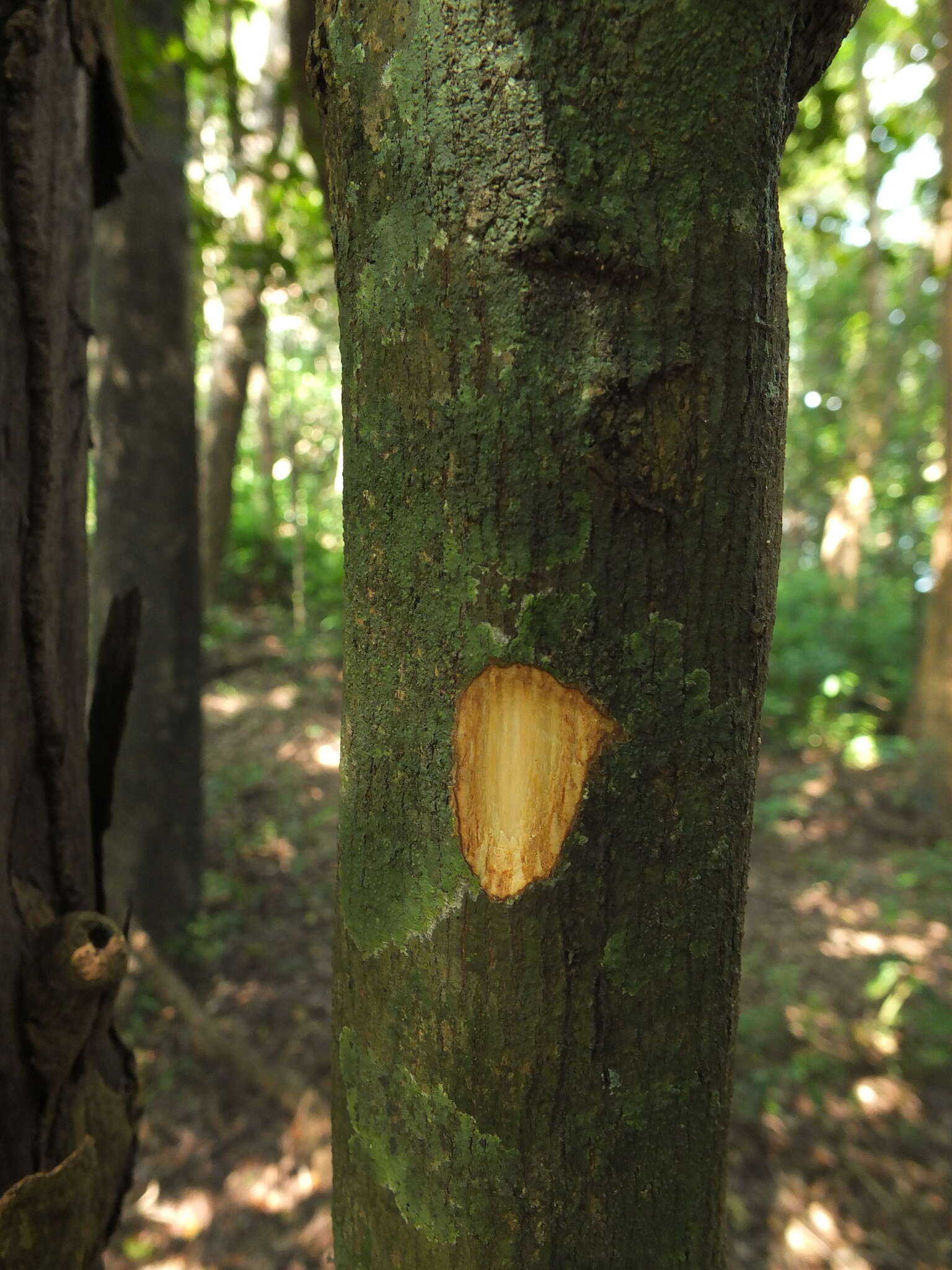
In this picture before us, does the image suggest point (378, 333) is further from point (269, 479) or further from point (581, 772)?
point (269, 479)

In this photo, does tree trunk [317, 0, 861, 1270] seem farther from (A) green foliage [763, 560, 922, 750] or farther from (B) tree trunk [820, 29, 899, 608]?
(B) tree trunk [820, 29, 899, 608]

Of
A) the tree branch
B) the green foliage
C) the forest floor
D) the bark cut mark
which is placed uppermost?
the tree branch

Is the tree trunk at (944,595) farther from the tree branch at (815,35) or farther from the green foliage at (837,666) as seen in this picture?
the tree branch at (815,35)

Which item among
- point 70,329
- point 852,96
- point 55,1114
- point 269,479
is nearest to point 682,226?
point 70,329

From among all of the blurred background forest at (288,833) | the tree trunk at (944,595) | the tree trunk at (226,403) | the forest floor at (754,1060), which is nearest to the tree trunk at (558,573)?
the forest floor at (754,1060)

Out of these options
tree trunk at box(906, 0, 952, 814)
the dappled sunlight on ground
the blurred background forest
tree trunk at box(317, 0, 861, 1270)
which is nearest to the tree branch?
tree trunk at box(317, 0, 861, 1270)

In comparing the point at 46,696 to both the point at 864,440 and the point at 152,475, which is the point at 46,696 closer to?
the point at 152,475

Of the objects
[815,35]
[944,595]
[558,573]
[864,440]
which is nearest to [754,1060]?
[558,573]
